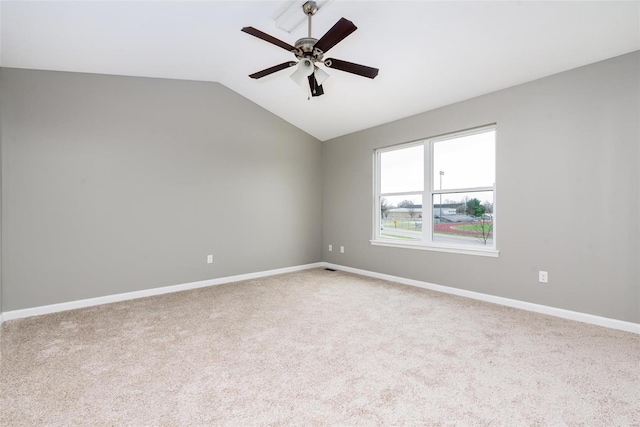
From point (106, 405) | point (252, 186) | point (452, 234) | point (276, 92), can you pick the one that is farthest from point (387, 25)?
point (106, 405)

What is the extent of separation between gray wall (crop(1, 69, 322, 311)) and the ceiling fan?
1852 mm

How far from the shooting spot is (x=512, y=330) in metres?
2.67

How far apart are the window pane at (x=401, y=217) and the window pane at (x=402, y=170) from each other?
164mm

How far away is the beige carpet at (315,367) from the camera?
1602 millimetres

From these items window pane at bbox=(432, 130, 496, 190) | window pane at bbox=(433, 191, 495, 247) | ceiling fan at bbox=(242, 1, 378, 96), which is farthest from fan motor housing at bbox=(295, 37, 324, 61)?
window pane at bbox=(433, 191, 495, 247)

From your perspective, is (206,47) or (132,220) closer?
(206,47)

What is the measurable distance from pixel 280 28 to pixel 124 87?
2139mm

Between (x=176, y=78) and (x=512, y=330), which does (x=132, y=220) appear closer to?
(x=176, y=78)

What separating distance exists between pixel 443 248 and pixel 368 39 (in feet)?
8.73

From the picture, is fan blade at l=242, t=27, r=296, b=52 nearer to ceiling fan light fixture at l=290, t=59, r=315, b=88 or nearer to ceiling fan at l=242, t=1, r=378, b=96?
ceiling fan at l=242, t=1, r=378, b=96

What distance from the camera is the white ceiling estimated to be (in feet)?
7.96

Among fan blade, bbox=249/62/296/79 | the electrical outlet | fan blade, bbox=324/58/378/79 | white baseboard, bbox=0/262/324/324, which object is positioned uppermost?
fan blade, bbox=249/62/296/79

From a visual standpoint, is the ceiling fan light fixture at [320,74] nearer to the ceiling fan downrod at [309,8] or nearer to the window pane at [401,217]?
the ceiling fan downrod at [309,8]

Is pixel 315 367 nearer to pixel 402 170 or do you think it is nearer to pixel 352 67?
pixel 352 67
